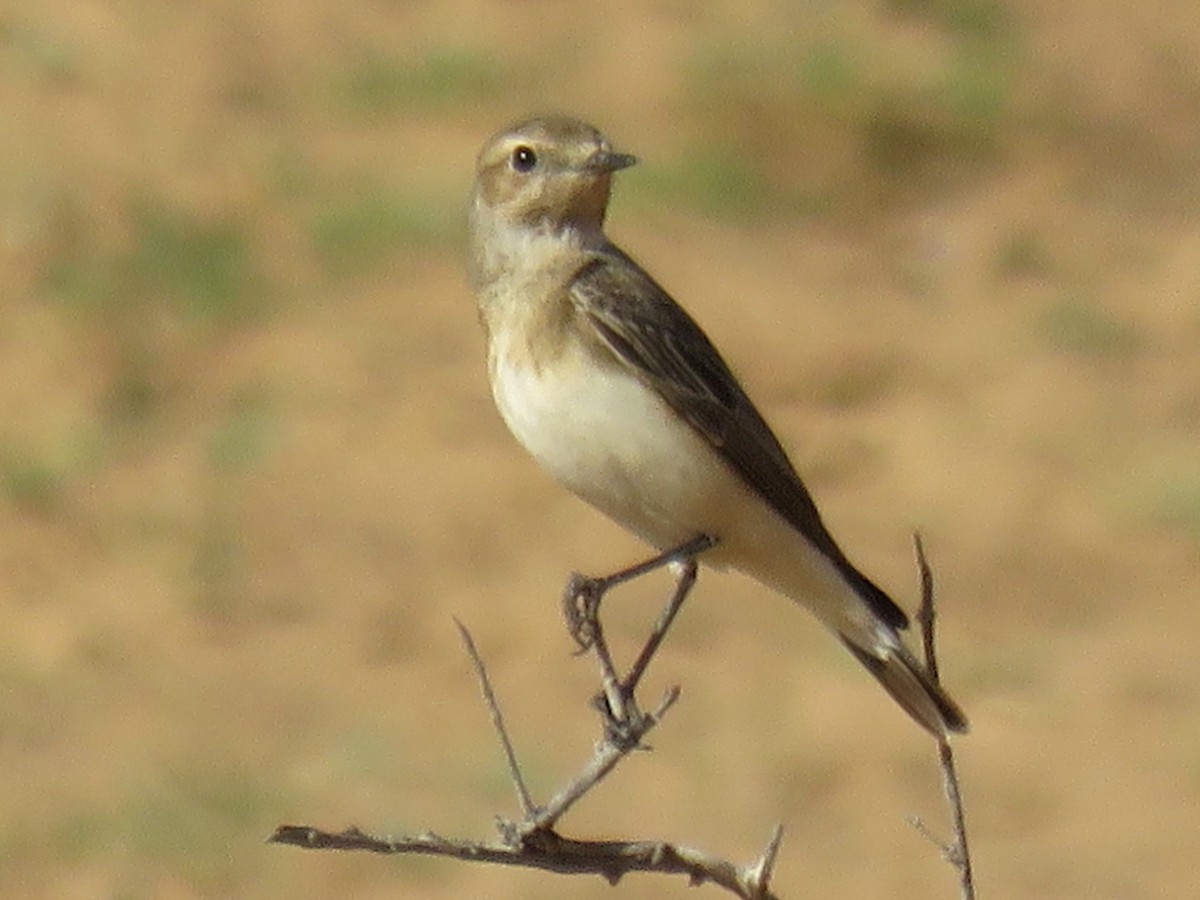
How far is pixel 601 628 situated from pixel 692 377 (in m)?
0.94

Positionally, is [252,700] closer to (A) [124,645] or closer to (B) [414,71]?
(A) [124,645]

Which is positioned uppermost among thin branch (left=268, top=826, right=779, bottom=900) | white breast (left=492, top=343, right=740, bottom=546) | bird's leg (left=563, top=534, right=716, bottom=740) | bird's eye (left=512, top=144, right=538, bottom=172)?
bird's eye (left=512, top=144, right=538, bottom=172)

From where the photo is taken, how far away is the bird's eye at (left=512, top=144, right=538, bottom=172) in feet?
20.7

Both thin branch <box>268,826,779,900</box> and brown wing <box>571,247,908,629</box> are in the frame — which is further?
brown wing <box>571,247,908,629</box>

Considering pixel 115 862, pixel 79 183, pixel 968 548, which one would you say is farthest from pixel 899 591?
pixel 79 183

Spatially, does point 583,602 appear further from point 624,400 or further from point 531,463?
point 531,463

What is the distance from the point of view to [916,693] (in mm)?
5973

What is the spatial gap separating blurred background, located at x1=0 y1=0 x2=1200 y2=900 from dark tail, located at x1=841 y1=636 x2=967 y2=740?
16.3ft

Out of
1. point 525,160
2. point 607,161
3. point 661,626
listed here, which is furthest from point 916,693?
point 525,160

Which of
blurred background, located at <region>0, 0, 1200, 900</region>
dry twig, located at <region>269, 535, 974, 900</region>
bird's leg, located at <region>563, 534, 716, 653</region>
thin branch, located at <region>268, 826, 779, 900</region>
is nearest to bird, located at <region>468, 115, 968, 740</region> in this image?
bird's leg, located at <region>563, 534, 716, 653</region>

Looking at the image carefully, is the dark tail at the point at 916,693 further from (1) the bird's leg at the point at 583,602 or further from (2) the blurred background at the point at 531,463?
(2) the blurred background at the point at 531,463

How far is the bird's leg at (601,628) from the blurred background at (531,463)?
5087 mm

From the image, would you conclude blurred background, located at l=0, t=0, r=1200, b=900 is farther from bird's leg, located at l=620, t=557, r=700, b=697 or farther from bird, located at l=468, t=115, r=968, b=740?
bird's leg, located at l=620, t=557, r=700, b=697

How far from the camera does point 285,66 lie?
1867 centimetres
